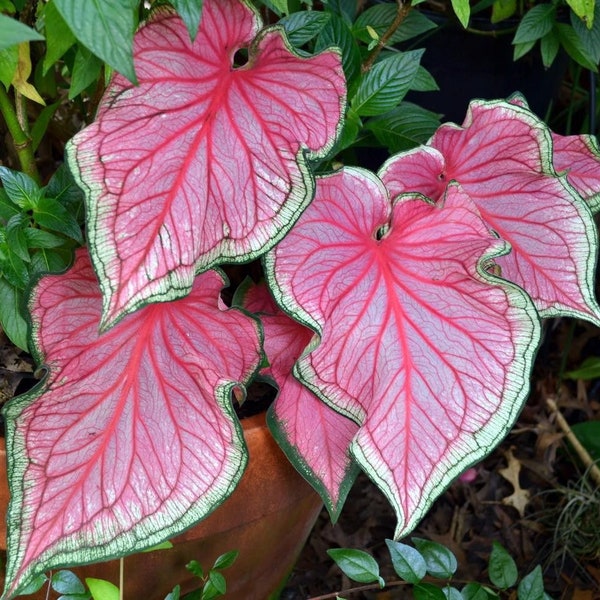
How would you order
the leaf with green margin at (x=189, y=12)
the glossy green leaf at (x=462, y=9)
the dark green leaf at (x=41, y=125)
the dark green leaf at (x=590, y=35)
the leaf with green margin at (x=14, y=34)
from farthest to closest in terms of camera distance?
the dark green leaf at (x=590, y=35), the dark green leaf at (x=41, y=125), the glossy green leaf at (x=462, y=9), the leaf with green margin at (x=189, y=12), the leaf with green margin at (x=14, y=34)

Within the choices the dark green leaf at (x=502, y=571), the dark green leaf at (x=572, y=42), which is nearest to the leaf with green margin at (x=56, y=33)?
the dark green leaf at (x=502, y=571)

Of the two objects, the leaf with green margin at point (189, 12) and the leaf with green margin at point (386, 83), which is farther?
the leaf with green margin at point (386, 83)

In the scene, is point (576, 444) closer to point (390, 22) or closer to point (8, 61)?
point (390, 22)

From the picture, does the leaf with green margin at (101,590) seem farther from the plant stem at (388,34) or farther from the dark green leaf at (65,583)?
the plant stem at (388,34)

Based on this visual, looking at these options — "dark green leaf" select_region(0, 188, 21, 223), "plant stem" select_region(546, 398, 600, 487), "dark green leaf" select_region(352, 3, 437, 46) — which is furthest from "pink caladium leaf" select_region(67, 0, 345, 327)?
"plant stem" select_region(546, 398, 600, 487)

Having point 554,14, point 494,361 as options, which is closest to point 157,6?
point 494,361

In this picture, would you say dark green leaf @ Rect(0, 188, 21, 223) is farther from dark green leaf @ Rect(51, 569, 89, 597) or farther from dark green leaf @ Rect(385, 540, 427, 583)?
dark green leaf @ Rect(385, 540, 427, 583)

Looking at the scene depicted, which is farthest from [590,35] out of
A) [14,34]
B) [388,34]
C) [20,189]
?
[14,34]
